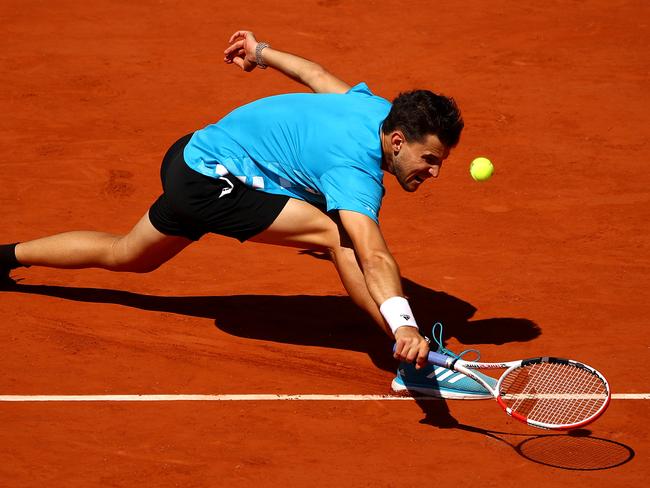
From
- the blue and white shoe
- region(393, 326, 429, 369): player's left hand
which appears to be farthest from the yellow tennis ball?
region(393, 326, 429, 369): player's left hand

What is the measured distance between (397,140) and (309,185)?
67 cm

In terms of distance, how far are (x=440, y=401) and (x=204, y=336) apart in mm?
1609

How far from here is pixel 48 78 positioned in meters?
11.3

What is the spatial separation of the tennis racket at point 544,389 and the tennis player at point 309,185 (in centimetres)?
20

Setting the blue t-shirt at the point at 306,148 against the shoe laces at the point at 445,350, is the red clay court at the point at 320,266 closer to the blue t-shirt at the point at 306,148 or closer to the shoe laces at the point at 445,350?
the shoe laces at the point at 445,350

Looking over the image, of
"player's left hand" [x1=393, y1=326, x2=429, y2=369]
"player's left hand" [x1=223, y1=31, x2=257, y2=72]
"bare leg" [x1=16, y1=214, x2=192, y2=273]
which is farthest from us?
"player's left hand" [x1=223, y1=31, x2=257, y2=72]

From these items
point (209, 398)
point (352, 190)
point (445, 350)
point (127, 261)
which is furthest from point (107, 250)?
point (445, 350)

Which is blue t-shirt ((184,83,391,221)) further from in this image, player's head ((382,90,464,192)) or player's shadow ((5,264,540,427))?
player's shadow ((5,264,540,427))

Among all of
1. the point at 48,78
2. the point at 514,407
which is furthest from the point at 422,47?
the point at 514,407

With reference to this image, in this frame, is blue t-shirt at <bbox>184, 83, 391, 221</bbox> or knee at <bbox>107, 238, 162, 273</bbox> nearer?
blue t-shirt at <bbox>184, 83, 391, 221</bbox>

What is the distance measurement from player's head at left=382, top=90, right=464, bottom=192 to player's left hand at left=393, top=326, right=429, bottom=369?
3.53 ft

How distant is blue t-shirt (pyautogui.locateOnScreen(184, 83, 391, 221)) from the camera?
21.2 feet

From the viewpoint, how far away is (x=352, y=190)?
20.8 feet

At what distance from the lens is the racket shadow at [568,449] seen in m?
6.16
